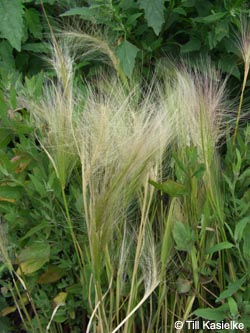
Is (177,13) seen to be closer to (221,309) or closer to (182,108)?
(182,108)

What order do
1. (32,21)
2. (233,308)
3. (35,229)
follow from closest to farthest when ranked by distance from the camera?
1. (233,308)
2. (35,229)
3. (32,21)

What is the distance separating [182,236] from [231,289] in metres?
0.18

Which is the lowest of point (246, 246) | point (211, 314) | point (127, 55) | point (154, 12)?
point (211, 314)

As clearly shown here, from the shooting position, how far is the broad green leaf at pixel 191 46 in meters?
2.07

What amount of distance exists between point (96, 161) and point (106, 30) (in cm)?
73

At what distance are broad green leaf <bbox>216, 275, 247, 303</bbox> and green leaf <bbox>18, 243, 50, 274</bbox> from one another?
46 cm

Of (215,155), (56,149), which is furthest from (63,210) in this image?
(215,155)

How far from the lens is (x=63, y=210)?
1.69 meters

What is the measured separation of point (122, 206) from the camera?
150 centimetres

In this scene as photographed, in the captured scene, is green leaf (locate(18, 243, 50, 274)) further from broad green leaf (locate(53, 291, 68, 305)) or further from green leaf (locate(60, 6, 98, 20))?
green leaf (locate(60, 6, 98, 20))

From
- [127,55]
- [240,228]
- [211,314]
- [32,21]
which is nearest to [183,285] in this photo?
[211,314]

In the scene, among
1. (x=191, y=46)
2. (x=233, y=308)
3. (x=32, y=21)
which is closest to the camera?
(x=233, y=308)

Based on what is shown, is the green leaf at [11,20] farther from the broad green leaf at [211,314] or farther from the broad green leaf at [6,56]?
the broad green leaf at [211,314]

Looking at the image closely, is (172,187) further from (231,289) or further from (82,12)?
(82,12)
